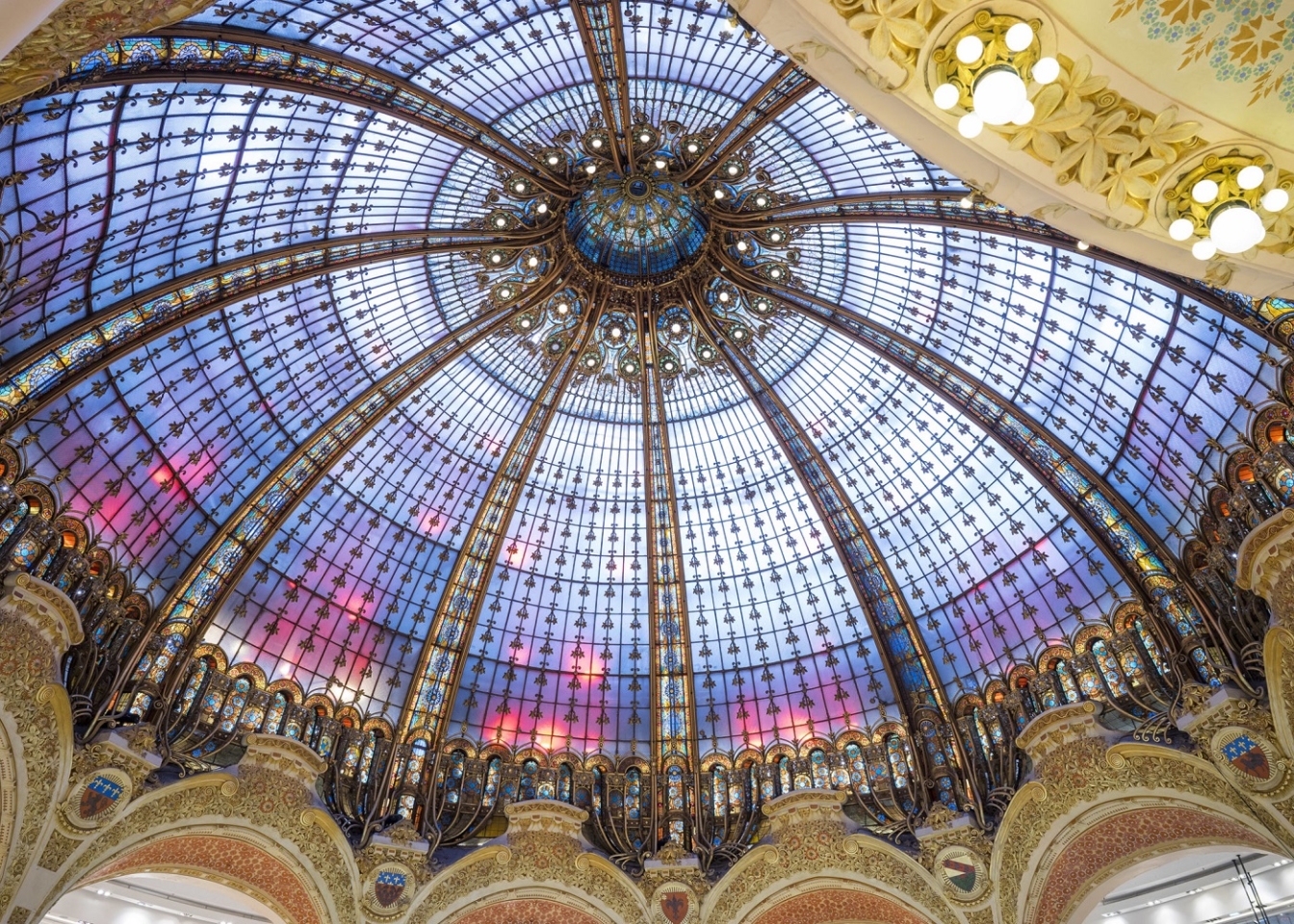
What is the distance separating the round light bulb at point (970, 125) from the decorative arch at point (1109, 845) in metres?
17.4

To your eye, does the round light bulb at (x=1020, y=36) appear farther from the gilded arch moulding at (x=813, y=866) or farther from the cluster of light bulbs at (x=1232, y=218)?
the gilded arch moulding at (x=813, y=866)

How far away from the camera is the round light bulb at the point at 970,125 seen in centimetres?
854

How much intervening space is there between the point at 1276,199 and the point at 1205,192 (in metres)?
0.64

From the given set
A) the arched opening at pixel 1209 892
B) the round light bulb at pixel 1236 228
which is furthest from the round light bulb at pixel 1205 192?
the arched opening at pixel 1209 892

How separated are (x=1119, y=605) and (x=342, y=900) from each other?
20.7 meters

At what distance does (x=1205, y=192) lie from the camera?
30.2 feet

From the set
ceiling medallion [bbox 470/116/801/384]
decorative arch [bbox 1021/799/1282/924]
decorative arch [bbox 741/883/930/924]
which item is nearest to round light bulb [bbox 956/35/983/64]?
ceiling medallion [bbox 470/116/801/384]

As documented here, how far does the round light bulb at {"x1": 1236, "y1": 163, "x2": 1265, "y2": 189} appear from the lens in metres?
9.04

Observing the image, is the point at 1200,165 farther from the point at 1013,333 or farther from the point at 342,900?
the point at 342,900

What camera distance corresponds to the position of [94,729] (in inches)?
797

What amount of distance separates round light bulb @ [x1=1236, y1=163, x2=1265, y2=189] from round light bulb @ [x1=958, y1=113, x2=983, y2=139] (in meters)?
2.81

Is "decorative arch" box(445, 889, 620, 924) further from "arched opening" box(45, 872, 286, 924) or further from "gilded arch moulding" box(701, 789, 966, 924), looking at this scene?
"arched opening" box(45, 872, 286, 924)

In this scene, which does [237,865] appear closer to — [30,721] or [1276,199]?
[30,721]

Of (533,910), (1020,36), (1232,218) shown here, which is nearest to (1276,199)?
(1232,218)
